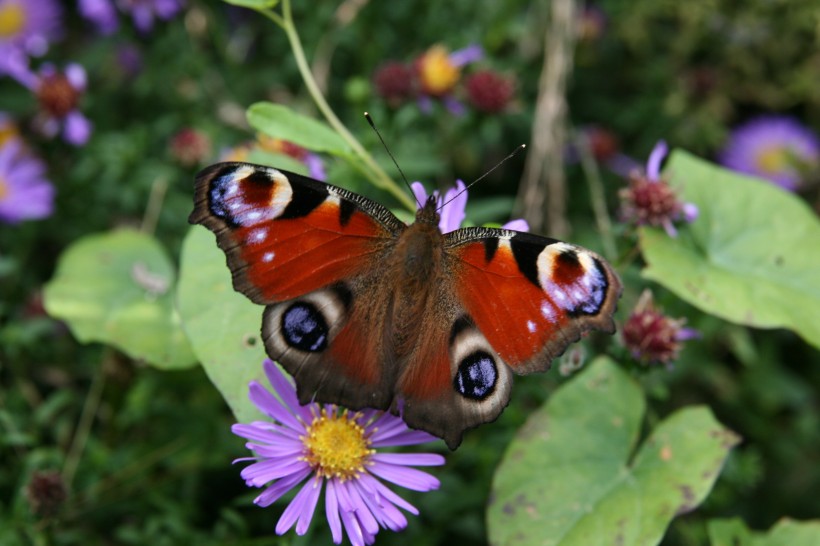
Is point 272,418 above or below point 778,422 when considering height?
above

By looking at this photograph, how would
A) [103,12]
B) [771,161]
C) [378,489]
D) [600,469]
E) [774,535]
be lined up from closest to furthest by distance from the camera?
1. [378,489]
2. [600,469]
3. [774,535]
4. [103,12]
5. [771,161]

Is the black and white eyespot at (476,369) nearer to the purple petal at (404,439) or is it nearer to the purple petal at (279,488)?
the purple petal at (404,439)

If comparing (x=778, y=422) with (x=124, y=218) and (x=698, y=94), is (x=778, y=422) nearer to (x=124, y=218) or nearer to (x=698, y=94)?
(x=698, y=94)

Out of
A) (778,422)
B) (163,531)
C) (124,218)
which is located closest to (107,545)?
(163,531)

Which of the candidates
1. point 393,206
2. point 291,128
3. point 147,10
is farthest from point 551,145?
point 147,10

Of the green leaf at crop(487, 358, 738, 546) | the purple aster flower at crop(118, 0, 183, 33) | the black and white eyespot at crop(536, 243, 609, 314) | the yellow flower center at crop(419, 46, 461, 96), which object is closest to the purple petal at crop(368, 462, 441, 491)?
the green leaf at crop(487, 358, 738, 546)

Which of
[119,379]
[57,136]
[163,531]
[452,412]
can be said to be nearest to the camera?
[452,412]

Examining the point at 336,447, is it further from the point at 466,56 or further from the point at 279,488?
the point at 466,56
